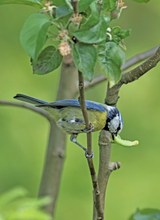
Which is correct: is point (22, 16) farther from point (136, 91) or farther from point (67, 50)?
point (67, 50)

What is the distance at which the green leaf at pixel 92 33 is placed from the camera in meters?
0.99

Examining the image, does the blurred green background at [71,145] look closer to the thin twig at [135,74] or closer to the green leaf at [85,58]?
the thin twig at [135,74]

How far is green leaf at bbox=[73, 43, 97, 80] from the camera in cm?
99

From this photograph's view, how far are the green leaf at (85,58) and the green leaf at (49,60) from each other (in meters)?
0.07

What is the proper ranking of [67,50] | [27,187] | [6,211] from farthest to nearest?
1. [27,187]
2. [6,211]
3. [67,50]

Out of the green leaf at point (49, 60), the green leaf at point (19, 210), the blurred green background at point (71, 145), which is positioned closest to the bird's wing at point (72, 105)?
the green leaf at point (19, 210)

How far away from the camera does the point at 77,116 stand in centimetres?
156

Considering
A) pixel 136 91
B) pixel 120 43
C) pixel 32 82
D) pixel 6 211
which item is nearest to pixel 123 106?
pixel 136 91

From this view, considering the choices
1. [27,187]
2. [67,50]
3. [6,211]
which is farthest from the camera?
[27,187]

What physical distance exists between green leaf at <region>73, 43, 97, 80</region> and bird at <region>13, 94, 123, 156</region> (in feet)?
1.61

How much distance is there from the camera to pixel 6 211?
4.93 ft

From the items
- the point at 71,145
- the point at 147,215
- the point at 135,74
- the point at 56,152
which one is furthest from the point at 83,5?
the point at 71,145

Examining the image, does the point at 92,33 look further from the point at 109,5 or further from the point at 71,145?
the point at 71,145

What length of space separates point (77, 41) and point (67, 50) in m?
0.03
